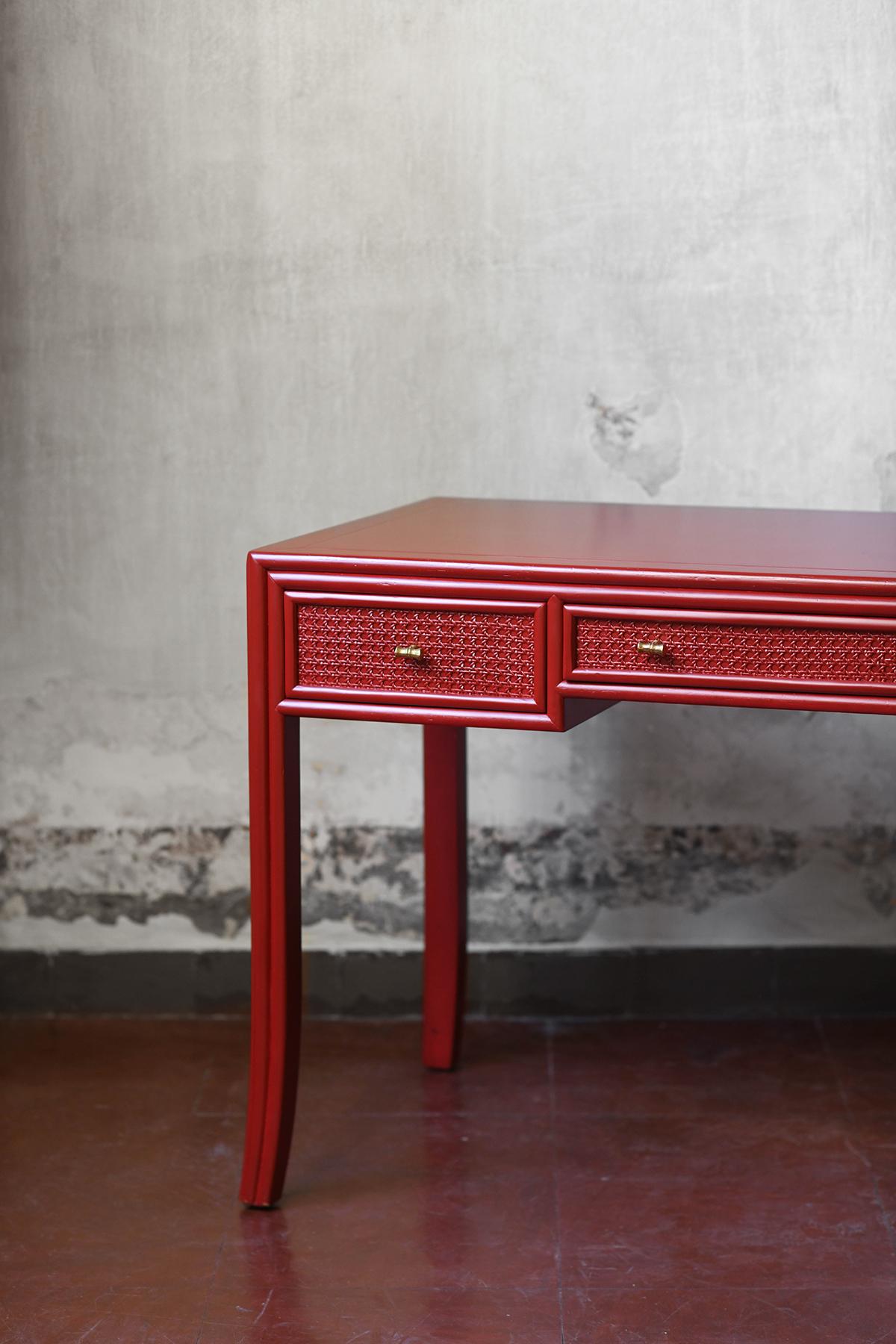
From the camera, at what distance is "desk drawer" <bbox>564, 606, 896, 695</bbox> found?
1.95m

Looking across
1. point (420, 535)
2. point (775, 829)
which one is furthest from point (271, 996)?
point (775, 829)

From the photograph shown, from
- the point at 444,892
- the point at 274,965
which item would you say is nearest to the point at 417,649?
the point at 274,965

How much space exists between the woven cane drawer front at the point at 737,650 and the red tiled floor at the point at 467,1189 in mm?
821

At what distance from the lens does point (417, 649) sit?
6.86 ft

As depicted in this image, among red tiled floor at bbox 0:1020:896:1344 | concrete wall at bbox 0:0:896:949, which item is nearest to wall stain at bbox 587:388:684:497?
concrete wall at bbox 0:0:896:949

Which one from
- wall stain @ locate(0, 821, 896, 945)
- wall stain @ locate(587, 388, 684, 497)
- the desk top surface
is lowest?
wall stain @ locate(0, 821, 896, 945)

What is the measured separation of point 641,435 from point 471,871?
2.92 feet

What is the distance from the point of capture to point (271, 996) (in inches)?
88.4

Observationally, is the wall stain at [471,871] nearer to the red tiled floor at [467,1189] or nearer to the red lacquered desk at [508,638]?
the red tiled floor at [467,1189]

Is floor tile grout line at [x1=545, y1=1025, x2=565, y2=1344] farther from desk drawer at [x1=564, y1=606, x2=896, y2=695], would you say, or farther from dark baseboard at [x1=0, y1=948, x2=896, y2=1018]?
desk drawer at [x1=564, y1=606, x2=896, y2=695]

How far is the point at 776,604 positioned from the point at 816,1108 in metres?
1.07

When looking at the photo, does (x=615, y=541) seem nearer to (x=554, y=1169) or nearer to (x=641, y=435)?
(x=641, y=435)

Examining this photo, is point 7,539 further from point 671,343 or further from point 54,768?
point 671,343

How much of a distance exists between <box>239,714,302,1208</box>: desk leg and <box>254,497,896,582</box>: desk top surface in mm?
303
